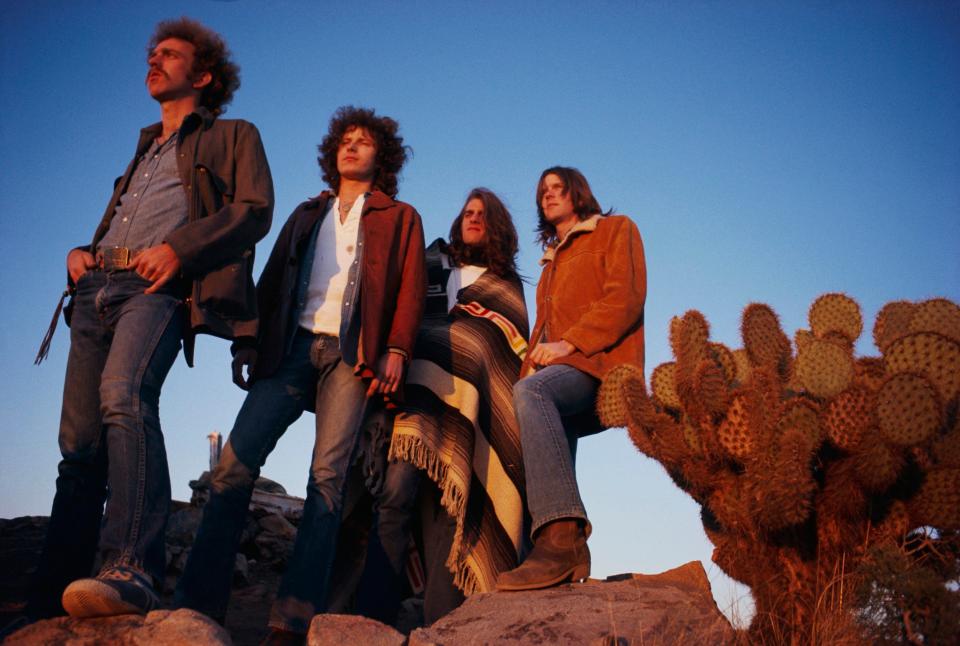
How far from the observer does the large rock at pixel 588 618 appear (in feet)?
11.7

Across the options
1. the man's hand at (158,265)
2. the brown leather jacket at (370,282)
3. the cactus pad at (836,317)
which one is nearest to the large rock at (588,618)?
the brown leather jacket at (370,282)

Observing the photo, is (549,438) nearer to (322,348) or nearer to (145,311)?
(322,348)

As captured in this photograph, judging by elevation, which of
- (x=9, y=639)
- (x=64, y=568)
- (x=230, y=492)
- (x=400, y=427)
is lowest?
(x=9, y=639)

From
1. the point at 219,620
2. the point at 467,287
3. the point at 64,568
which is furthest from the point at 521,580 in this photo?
the point at 467,287

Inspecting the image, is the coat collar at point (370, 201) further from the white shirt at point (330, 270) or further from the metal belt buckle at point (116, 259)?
the metal belt buckle at point (116, 259)

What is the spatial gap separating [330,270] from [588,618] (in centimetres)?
234

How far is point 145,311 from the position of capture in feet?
12.3

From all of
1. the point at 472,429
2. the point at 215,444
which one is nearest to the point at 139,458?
the point at 472,429

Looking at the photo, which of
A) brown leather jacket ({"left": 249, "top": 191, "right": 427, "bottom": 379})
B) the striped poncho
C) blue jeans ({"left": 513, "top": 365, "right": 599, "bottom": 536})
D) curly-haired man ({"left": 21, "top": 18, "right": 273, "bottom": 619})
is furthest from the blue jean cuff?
curly-haired man ({"left": 21, "top": 18, "right": 273, "bottom": 619})

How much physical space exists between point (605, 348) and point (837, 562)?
1607mm

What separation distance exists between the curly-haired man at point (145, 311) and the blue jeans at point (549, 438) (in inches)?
57.9

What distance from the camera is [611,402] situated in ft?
15.3

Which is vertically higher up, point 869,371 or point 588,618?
point 869,371

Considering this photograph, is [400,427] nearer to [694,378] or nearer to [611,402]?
[611,402]
